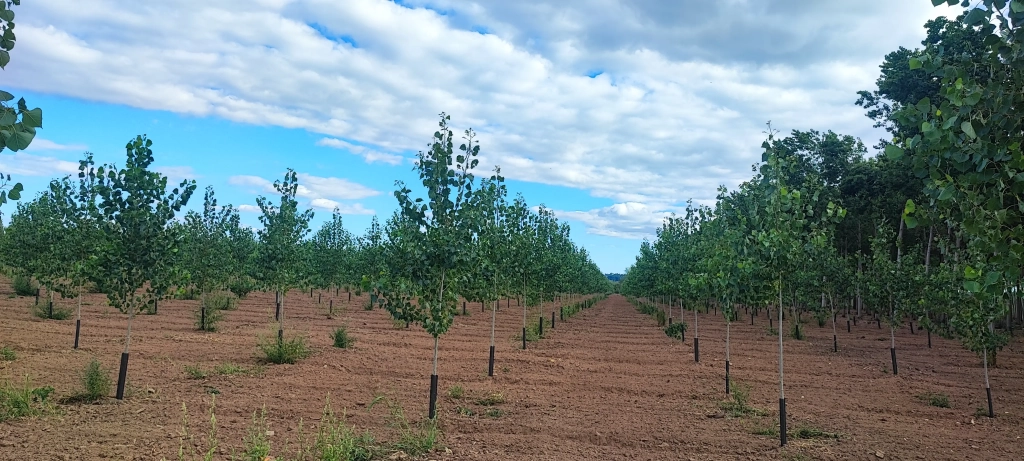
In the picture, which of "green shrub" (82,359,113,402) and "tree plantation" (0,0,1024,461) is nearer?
"tree plantation" (0,0,1024,461)

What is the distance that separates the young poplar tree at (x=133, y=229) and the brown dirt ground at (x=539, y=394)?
208 cm

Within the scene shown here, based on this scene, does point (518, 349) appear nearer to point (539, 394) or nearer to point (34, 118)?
point (539, 394)

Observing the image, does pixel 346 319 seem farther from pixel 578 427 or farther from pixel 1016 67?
pixel 1016 67

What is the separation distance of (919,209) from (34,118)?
5.08m

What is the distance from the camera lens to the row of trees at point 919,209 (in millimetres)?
3324

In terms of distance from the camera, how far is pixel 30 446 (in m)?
7.15

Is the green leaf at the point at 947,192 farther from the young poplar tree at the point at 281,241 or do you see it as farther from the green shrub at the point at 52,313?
the green shrub at the point at 52,313

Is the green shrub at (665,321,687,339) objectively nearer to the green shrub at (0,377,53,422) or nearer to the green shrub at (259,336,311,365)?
the green shrub at (259,336,311,365)

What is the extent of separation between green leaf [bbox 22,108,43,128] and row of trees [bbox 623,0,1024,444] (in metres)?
4.63

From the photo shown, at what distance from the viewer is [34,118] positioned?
9.52 ft

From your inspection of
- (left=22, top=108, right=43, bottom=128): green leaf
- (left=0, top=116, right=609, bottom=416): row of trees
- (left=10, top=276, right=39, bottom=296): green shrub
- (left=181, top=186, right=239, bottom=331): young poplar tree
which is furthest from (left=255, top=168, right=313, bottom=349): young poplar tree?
(left=10, top=276, right=39, bottom=296): green shrub

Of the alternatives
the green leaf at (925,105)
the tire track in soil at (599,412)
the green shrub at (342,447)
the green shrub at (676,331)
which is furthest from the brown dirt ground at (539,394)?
the green leaf at (925,105)

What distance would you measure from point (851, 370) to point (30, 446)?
18570 mm

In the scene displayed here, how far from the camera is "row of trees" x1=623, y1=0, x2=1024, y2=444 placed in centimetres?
332
